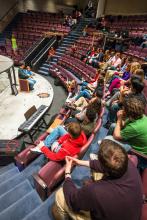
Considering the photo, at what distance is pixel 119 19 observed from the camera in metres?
11.3

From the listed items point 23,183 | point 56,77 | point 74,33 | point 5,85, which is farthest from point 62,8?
point 23,183

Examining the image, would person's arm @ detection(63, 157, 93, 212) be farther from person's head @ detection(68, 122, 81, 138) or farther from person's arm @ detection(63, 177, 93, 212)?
person's head @ detection(68, 122, 81, 138)

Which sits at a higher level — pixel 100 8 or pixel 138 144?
pixel 100 8

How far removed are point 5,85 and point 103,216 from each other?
7.22 meters

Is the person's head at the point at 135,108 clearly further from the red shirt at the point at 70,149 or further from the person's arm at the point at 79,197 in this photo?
the person's arm at the point at 79,197

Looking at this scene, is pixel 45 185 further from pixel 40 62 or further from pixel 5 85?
pixel 40 62

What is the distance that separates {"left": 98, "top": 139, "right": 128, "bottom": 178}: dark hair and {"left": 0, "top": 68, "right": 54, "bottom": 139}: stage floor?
349 centimetres

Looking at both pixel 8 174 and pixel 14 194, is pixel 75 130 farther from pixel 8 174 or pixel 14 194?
pixel 8 174

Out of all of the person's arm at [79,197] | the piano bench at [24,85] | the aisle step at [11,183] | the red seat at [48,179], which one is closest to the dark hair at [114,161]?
the person's arm at [79,197]

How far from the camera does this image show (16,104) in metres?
5.83

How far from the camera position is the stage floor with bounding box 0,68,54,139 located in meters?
4.47

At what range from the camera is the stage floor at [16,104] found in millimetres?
4469

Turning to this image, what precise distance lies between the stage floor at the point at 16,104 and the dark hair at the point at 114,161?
11.5ft

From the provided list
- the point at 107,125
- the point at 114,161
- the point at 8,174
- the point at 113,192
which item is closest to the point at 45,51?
the point at 107,125
